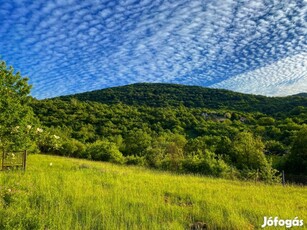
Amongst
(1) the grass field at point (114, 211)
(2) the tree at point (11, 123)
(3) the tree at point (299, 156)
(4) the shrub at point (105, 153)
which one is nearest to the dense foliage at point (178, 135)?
(4) the shrub at point (105, 153)

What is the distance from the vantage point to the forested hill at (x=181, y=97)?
91238 mm

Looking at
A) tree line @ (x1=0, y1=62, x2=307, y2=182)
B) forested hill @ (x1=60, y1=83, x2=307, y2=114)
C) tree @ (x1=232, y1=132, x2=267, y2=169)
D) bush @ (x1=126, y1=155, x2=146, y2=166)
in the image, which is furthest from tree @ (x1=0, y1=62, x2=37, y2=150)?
forested hill @ (x1=60, y1=83, x2=307, y2=114)

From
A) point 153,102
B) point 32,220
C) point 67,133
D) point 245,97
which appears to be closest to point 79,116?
point 67,133

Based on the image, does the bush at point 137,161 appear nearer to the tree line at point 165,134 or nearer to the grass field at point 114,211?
the tree line at point 165,134

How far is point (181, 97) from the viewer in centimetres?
10619

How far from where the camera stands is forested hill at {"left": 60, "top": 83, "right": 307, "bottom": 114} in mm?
91238

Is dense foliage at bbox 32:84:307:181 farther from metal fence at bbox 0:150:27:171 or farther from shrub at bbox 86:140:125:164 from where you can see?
metal fence at bbox 0:150:27:171

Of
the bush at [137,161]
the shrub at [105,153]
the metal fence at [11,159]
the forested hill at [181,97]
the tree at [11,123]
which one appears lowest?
the bush at [137,161]

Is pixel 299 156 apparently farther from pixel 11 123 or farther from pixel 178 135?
pixel 11 123

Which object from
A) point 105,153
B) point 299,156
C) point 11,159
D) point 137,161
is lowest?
point 137,161

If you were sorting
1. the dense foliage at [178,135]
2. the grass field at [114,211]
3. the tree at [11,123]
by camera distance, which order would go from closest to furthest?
the grass field at [114,211] < the tree at [11,123] < the dense foliage at [178,135]

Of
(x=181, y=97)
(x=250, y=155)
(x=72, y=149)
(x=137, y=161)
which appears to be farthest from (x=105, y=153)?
(x=181, y=97)

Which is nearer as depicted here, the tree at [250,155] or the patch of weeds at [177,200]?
the patch of weeds at [177,200]

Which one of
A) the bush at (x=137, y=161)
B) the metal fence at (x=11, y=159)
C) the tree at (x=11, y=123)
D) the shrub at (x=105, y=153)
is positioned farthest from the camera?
the shrub at (x=105, y=153)
